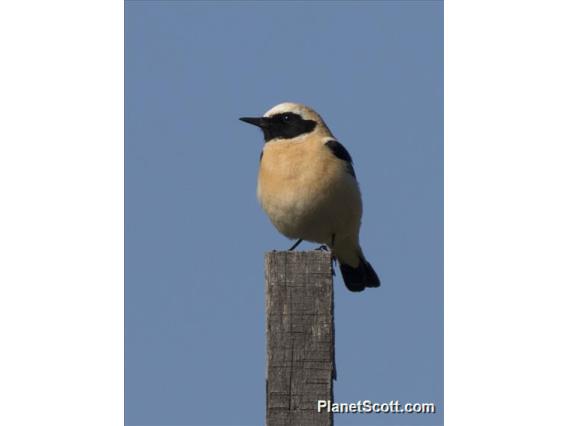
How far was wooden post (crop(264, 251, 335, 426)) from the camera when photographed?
14.7 feet

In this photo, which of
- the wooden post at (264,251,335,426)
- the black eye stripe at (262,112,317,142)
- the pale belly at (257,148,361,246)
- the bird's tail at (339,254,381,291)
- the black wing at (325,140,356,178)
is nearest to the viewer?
the wooden post at (264,251,335,426)

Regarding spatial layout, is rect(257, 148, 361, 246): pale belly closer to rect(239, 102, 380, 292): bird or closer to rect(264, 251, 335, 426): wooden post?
rect(239, 102, 380, 292): bird

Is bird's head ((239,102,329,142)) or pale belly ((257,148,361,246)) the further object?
bird's head ((239,102,329,142))

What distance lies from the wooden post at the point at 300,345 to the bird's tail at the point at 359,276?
433 centimetres

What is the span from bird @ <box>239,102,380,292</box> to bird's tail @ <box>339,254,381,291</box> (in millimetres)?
811

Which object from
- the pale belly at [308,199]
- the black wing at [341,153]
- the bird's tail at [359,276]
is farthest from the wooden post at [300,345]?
the bird's tail at [359,276]

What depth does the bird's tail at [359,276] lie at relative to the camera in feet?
29.5

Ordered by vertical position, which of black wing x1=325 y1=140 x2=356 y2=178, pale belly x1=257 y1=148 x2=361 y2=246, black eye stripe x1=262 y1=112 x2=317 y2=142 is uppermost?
black eye stripe x1=262 y1=112 x2=317 y2=142

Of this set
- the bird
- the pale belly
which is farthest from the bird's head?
the pale belly

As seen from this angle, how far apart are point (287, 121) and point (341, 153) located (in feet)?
1.79

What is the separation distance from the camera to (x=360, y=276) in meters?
9.02

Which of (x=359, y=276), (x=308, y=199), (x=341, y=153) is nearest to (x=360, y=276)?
(x=359, y=276)

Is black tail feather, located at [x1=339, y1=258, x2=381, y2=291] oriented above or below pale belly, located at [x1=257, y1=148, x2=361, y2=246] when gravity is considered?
below

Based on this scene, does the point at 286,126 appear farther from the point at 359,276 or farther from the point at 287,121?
the point at 359,276
